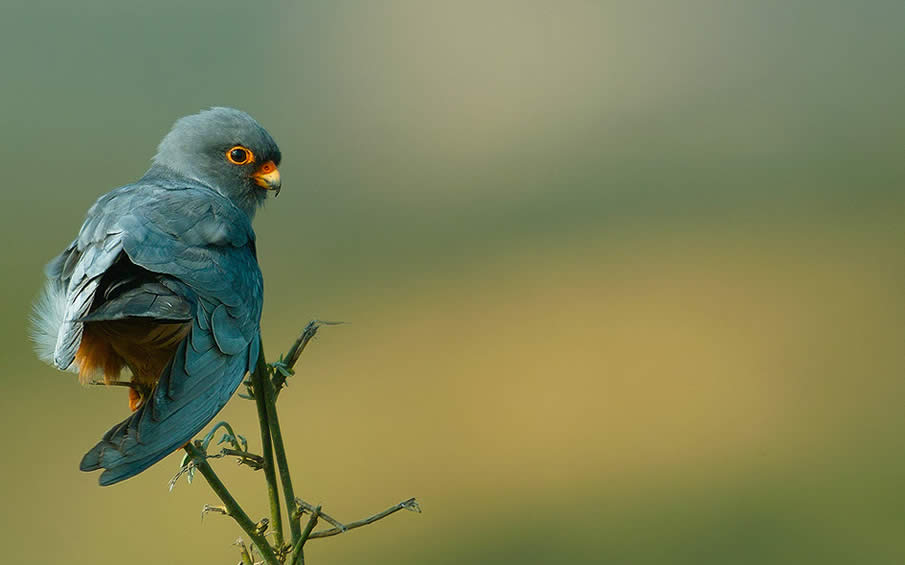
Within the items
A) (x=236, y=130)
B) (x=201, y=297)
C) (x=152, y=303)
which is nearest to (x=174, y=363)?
(x=152, y=303)

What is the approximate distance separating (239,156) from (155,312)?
3.27 feet

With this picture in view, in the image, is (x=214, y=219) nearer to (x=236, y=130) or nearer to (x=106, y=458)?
(x=236, y=130)

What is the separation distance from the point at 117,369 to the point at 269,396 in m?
0.62

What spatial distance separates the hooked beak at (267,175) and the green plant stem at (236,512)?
1332mm

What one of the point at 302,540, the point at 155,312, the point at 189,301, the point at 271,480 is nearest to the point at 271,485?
the point at 271,480

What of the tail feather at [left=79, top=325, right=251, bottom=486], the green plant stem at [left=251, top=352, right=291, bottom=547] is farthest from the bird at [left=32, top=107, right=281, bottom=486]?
the green plant stem at [left=251, top=352, right=291, bottom=547]

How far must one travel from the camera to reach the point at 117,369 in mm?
1693

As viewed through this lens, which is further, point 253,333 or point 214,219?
point 214,219

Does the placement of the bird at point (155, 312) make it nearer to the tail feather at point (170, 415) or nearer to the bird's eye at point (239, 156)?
the tail feather at point (170, 415)

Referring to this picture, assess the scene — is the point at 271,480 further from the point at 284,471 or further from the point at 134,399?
the point at 134,399

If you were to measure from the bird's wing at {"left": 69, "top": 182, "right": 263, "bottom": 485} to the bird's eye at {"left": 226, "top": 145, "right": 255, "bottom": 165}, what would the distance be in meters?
0.20

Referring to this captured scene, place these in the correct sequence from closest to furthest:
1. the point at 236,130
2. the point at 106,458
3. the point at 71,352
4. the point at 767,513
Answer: the point at 106,458 < the point at 71,352 < the point at 236,130 < the point at 767,513

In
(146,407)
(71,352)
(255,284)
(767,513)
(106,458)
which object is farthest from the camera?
(767,513)

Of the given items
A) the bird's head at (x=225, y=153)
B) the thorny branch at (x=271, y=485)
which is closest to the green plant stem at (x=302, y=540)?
the thorny branch at (x=271, y=485)
